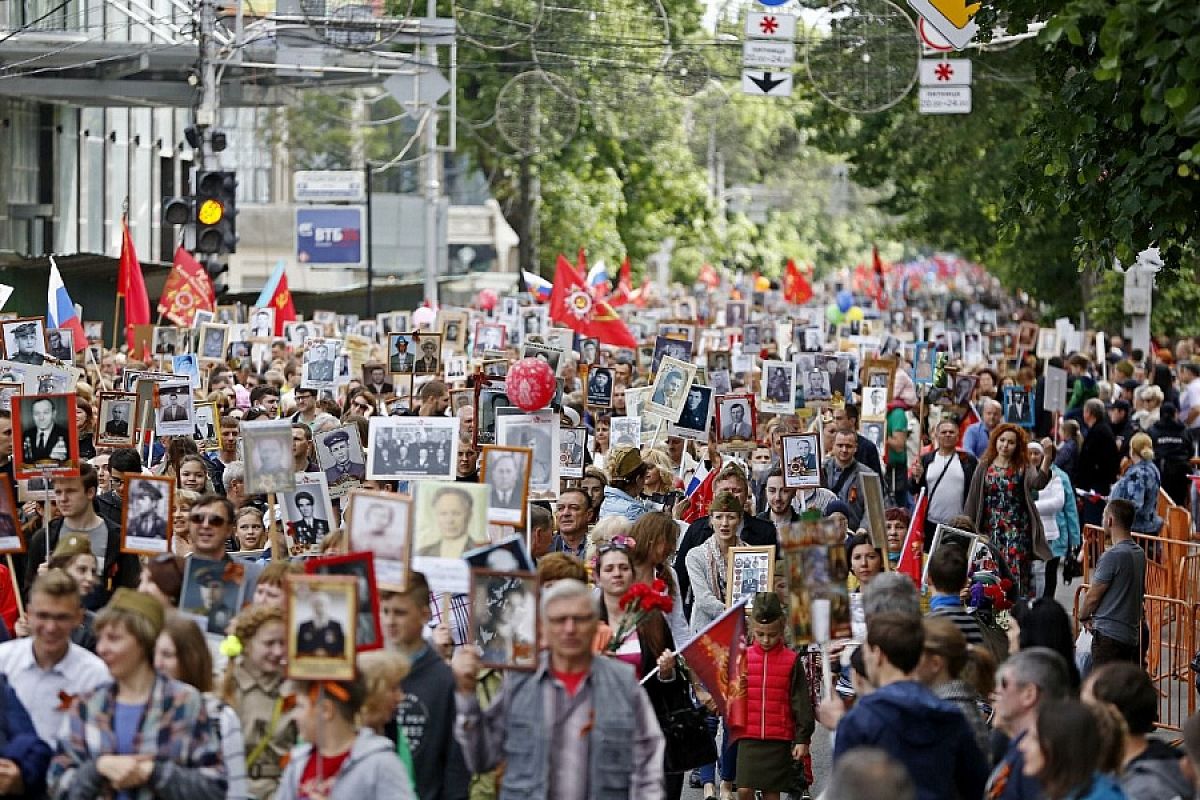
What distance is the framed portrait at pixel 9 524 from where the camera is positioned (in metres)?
9.88

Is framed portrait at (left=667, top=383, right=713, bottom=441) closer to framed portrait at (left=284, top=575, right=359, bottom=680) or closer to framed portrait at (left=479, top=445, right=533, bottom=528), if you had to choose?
framed portrait at (left=479, top=445, right=533, bottom=528)

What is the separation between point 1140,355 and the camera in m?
31.6

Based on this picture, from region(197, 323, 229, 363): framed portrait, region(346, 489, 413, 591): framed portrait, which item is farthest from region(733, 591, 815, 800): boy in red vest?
region(197, 323, 229, 363): framed portrait

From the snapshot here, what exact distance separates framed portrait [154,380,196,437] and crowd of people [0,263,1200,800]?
51 mm

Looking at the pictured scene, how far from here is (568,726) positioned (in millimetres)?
6996

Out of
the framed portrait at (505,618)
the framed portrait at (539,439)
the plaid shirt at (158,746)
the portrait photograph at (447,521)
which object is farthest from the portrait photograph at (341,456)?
the plaid shirt at (158,746)

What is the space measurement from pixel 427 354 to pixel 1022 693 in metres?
13.8

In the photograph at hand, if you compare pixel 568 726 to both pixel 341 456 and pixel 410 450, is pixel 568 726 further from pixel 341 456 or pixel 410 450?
pixel 341 456

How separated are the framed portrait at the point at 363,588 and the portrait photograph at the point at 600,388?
11.6m

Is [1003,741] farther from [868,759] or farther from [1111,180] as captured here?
[1111,180]

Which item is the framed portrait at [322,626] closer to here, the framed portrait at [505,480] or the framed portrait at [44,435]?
the framed portrait at [505,480]

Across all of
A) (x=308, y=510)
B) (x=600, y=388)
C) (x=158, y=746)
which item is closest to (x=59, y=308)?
(x=600, y=388)

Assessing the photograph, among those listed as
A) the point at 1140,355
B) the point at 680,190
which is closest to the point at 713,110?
the point at 680,190

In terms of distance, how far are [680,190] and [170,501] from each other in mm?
55310
